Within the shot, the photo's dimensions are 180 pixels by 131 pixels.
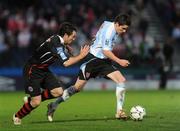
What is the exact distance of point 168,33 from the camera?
31.9 meters

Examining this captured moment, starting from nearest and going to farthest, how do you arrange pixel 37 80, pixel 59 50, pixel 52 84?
pixel 59 50 < pixel 37 80 < pixel 52 84

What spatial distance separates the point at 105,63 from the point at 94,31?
14.9m

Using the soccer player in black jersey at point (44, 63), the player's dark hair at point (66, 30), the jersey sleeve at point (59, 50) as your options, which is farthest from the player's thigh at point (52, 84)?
the player's dark hair at point (66, 30)

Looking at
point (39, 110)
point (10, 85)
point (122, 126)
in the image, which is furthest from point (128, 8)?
point (122, 126)

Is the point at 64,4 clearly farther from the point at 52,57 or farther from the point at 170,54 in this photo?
the point at 52,57

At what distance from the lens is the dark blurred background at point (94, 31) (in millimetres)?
27391

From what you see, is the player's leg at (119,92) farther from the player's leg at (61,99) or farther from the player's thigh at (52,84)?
the player's thigh at (52,84)

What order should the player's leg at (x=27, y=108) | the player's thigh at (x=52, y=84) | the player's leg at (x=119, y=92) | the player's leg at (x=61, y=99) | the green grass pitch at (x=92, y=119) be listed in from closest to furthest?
the green grass pitch at (x=92, y=119) → the player's leg at (x=27, y=108) → the player's thigh at (x=52, y=84) → the player's leg at (x=119, y=92) → the player's leg at (x=61, y=99)

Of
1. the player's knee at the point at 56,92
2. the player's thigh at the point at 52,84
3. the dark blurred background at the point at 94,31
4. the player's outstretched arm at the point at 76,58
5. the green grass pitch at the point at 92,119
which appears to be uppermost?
the dark blurred background at the point at 94,31

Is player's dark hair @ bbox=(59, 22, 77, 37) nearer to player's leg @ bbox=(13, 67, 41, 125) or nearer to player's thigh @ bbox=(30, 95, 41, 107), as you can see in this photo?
player's leg @ bbox=(13, 67, 41, 125)

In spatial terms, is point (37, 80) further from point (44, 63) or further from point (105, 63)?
point (105, 63)

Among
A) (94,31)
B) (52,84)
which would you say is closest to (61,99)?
(52,84)

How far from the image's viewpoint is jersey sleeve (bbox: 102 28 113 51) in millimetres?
13914

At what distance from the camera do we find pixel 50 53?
42.4 ft
